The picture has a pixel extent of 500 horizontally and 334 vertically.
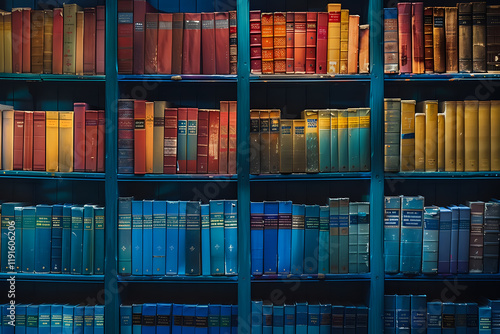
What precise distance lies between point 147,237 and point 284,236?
74 centimetres

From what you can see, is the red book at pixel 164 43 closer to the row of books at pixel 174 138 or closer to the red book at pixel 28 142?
the row of books at pixel 174 138

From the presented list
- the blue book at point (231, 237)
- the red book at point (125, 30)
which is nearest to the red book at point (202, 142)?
the blue book at point (231, 237)

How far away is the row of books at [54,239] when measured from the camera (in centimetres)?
246

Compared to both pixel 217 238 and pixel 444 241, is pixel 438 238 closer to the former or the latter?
pixel 444 241

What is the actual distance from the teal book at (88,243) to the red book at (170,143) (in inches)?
18.6

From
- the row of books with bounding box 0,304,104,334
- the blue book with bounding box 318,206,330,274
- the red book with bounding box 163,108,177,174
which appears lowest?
the row of books with bounding box 0,304,104,334

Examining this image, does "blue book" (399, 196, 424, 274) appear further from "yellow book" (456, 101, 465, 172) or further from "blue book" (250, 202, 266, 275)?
"blue book" (250, 202, 266, 275)

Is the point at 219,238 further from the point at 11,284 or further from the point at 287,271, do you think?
the point at 11,284

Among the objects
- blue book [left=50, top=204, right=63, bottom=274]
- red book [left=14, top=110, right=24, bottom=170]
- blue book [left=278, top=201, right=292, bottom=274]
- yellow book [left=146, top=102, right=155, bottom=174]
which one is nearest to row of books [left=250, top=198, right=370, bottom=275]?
blue book [left=278, top=201, right=292, bottom=274]

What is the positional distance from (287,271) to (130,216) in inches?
35.5

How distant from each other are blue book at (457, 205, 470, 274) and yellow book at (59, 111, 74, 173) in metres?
2.13

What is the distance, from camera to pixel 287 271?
2.45 m

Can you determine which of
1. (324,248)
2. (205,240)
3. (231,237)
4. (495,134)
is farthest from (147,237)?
(495,134)

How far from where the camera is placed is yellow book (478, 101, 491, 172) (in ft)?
7.91
